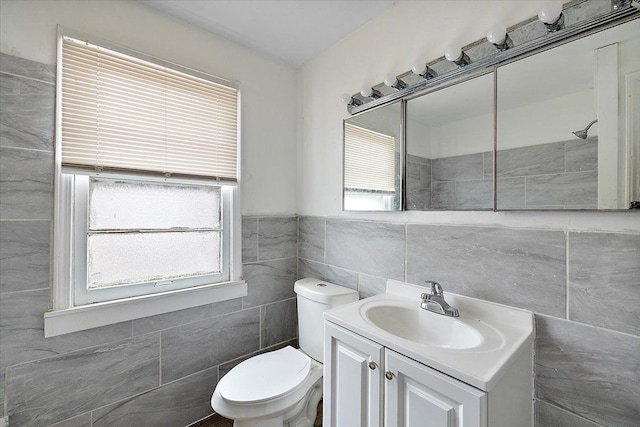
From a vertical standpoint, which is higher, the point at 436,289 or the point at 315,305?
the point at 436,289

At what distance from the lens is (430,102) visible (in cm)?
130

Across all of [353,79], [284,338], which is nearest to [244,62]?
[353,79]

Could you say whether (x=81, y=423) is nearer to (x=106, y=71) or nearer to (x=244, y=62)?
(x=106, y=71)

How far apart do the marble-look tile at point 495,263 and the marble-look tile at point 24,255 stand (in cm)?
167

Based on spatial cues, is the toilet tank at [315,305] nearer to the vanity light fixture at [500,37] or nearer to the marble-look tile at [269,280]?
the marble-look tile at [269,280]

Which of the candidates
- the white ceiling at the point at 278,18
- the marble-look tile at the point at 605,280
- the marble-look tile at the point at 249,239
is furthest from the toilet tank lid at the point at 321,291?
the white ceiling at the point at 278,18

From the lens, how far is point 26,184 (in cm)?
118

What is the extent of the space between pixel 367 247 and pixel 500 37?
1.08 m

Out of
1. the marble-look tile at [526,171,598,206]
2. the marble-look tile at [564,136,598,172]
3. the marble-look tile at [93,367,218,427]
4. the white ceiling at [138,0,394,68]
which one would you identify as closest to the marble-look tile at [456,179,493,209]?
the marble-look tile at [526,171,598,206]

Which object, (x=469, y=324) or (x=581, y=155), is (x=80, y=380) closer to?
(x=469, y=324)

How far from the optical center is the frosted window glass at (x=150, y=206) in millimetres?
1368

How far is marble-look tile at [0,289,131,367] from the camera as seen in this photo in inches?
44.6

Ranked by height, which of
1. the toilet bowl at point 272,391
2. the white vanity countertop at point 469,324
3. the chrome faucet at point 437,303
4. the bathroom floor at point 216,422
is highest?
the chrome faucet at point 437,303

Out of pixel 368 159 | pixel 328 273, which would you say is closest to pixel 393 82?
pixel 368 159
